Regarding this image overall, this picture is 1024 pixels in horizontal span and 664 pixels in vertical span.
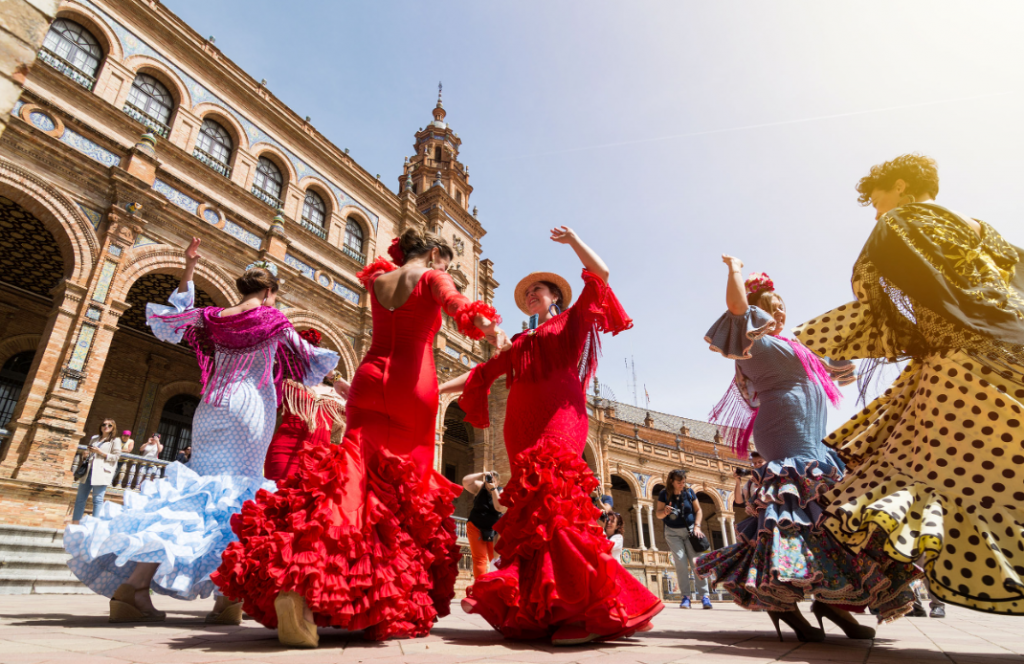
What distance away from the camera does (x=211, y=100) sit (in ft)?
45.1

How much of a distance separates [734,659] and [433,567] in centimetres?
123

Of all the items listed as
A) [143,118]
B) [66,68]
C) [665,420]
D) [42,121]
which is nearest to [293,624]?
[42,121]

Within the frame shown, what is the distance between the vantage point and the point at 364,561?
196 centimetres

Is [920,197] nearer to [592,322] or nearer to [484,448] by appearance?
[592,322]

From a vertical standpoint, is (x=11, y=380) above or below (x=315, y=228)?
below

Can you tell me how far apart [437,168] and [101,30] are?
1241 centimetres

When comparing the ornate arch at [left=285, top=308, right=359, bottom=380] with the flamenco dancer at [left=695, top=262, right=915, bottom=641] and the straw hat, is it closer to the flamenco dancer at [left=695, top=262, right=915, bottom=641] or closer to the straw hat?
the straw hat

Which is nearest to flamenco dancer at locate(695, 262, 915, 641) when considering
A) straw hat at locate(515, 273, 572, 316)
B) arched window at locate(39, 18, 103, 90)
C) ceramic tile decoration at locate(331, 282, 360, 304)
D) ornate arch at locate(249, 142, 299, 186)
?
straw hat at locate(515, 273, 572, 316)

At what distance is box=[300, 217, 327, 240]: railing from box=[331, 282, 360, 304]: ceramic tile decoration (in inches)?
62.8

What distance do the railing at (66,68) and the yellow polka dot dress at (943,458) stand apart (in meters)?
13.8

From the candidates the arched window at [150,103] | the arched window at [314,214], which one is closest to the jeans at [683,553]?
the arched window at [314,214]

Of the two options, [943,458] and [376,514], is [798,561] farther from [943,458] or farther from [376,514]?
[376,514]

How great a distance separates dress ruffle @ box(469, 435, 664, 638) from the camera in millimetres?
2094

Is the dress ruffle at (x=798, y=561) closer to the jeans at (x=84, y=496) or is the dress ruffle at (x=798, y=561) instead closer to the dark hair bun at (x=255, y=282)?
the dark hair bun at (x=255, y=282)
